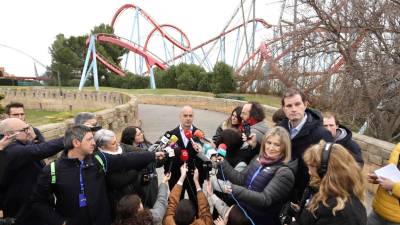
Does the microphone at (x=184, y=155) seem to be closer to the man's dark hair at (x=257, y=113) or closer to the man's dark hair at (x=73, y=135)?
the man's dark hair at (x=257, y=113)

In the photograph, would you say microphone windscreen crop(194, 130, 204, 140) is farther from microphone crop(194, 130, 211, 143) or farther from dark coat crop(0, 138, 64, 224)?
dark coat crop(0, 138, 64, 224)

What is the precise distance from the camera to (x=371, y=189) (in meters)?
4.99

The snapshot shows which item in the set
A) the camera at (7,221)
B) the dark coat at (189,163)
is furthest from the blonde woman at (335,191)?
the camera at (7,221)

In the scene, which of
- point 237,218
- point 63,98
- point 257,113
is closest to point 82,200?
point 237,218

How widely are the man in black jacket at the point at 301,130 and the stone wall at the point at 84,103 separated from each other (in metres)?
3.96

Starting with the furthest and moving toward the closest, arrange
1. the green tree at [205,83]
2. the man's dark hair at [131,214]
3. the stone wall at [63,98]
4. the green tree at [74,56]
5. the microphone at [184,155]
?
the green tree at [74,56] < the green tree at [205,83] < the stone wall at [63,98] < the microphone at [184,155] < the man's dark hair at [131,214]

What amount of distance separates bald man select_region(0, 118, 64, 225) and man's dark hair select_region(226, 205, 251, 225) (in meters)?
1.57

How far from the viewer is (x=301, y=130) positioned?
2.89 meters

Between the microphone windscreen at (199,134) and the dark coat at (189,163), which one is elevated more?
the microphone windscreen at (199,134)

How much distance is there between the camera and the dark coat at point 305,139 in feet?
9.25

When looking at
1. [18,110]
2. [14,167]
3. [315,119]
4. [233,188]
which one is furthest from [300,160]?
[18,110]

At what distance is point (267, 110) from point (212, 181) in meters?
8.62

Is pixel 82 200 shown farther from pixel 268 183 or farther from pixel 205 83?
pixel 205 83

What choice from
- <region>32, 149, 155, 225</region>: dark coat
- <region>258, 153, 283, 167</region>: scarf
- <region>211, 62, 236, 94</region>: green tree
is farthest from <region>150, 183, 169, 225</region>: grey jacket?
<region>211, 62, 236, 94</region>: green tree
